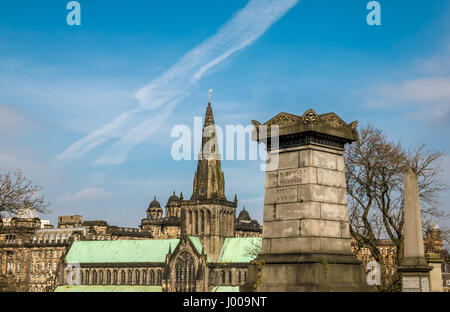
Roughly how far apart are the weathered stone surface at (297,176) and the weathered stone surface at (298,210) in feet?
2.37

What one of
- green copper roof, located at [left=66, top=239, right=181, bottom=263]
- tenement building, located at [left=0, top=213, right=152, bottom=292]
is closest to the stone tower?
green copper roof, located at [left=66, top=239, right=181, bottom=263]

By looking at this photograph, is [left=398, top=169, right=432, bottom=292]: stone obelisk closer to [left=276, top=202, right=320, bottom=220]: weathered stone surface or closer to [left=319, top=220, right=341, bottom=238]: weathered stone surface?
[left=319, top=220, right=341, bottom=238]: weathered stone surface

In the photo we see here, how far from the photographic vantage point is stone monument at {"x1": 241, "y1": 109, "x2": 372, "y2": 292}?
67.2 ft

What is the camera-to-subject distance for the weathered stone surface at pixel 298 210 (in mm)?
20688

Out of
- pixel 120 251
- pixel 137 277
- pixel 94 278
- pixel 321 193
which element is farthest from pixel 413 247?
pixel 94 278

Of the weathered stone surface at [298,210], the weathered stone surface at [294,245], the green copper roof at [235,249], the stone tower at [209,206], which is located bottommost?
the weathered stone surface at [294,245]

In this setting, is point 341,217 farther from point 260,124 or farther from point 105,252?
point 105,252

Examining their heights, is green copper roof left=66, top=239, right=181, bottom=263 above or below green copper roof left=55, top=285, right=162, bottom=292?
above

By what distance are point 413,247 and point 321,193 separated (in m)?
6.18

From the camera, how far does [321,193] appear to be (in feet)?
69.2

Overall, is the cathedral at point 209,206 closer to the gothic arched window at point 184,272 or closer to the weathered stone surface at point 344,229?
the gothic arched window at point 184,272

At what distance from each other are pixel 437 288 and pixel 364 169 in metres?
11.9

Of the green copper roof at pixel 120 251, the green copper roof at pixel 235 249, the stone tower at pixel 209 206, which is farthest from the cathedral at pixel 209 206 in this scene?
the green copper roof at pixel 120 251
